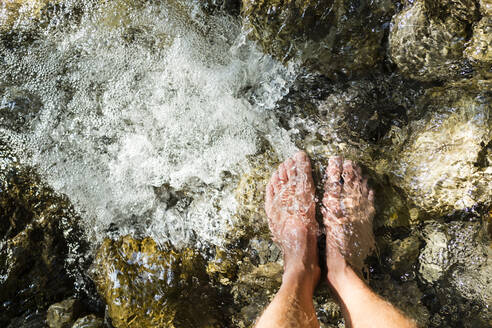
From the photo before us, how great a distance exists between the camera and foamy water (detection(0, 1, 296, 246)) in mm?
1921

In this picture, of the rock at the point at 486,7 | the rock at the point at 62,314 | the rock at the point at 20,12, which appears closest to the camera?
the rock at the point at 486,7

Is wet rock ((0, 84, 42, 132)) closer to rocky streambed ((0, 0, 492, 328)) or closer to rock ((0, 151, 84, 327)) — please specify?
rocky streambed ((0, 0, 492, 328))

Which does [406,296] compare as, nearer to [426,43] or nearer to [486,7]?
[426,43]

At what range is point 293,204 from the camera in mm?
1875

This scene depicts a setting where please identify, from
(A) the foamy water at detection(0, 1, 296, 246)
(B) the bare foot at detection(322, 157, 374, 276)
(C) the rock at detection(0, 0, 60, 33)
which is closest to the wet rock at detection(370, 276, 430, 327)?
(B) the bare foot at detection(322, 157, 374, 276)

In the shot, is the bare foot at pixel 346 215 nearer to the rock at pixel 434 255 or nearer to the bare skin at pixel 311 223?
the bare skin at pixel 311 223

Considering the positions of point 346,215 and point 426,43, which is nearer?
point 426,43

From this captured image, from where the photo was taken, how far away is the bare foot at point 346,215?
1737 millimetres

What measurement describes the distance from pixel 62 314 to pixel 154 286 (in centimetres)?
60

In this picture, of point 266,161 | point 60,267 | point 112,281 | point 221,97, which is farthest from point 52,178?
point 266,161

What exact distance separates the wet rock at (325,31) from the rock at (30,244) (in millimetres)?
1517

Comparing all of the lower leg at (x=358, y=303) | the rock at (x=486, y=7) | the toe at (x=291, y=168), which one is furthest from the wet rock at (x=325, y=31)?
the lower leg at (x=358, y=303)

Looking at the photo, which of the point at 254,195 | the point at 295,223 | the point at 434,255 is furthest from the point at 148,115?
the point at 434,255

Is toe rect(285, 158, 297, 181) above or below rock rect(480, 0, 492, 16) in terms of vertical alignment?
below
